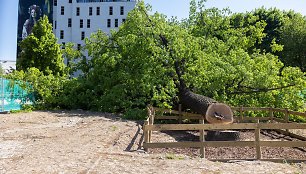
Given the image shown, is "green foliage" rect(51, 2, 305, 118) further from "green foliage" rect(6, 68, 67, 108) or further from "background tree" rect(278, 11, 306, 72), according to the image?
"background tree" rect(278, 11, 306, 72)

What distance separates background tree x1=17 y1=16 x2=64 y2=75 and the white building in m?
37.2

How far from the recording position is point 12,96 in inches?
797

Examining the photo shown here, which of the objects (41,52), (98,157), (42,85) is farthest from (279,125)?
(41,52)

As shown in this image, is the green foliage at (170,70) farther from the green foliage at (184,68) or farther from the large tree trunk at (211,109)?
the large tree trunk at (211,109)

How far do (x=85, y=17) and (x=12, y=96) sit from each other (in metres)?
51.4

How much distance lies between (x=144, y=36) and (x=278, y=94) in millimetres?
6815

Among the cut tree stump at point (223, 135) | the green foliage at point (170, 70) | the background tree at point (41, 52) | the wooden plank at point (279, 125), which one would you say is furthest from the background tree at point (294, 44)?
the wooden plank at point (279, 125)

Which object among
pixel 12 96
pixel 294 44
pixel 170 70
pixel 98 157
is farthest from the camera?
pixel 294 44

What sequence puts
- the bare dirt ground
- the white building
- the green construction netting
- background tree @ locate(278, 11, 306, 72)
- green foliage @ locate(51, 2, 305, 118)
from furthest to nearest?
1. the white building
2. background tree @ locate(278, 11, 306, 72)
3. the green construction netting
4. green foliage @ locate(51, 2, 305, 118)
5. the bare dirt ground

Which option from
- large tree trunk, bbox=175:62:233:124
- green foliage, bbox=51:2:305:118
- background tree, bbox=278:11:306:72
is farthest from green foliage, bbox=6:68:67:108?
background tree, bbox=278:11:306:72

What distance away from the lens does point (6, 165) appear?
6395mm

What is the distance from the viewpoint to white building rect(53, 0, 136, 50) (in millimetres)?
68750

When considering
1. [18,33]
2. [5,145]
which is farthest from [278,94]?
[18,33]

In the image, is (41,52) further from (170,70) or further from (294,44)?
(294,44)
